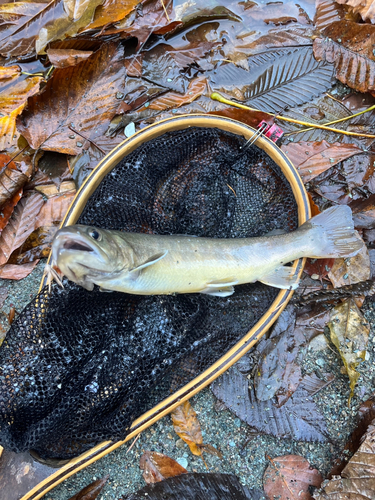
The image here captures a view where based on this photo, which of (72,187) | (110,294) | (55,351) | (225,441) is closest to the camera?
(55,351)

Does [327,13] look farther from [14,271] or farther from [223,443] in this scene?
[223,443]

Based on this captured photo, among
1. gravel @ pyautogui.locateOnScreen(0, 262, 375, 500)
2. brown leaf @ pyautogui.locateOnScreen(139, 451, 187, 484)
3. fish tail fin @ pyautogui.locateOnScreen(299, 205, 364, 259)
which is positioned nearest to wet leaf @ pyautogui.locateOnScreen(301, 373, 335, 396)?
gravel @ pyautogui.locateOnScreen(0, 262, 375, 500)

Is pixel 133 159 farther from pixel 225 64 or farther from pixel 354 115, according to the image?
pixel 354 115

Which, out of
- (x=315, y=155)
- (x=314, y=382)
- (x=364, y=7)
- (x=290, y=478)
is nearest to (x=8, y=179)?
(x=315, y=155)

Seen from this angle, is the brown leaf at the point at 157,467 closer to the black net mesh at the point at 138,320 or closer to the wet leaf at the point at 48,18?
the black net mesh at the point at 138,320

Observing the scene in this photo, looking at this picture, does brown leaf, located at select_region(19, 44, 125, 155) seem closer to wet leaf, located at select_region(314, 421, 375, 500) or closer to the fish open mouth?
the fish open mouth

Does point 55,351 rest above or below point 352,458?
above

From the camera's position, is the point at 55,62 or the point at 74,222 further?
the point at 55,62

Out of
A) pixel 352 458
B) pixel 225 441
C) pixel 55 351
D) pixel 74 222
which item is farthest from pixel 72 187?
pixel 352 458

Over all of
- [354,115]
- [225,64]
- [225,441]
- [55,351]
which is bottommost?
[225,441]
